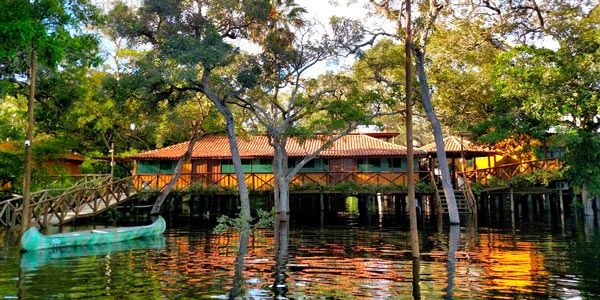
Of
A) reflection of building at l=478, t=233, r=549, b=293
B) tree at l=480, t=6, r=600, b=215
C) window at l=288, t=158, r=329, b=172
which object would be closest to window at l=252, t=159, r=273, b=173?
window at l=288, t=158, r=329, b=172

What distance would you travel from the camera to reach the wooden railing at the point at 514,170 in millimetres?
26561

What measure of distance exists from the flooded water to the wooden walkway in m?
4.92

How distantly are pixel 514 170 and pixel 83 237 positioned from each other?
24.2 metres

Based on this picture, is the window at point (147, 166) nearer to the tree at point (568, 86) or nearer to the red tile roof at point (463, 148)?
the red tile roof at point (463, 148)

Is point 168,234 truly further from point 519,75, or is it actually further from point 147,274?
point 519,75

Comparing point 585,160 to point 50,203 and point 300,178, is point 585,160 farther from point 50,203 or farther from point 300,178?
point 50,203

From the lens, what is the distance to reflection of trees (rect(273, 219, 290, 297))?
8725mm

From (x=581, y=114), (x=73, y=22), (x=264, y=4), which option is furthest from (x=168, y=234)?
(x=581, y=114)

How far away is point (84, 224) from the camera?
25.5 m

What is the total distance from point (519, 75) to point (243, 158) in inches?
680

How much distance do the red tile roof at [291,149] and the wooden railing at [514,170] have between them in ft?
13.9

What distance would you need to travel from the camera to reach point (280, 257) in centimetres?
1305

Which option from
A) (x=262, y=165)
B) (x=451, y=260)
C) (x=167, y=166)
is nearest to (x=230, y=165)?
(x=262, y=165)

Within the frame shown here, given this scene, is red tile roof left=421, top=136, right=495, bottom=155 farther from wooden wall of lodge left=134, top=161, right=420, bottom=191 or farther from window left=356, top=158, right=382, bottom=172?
window left=356, top=158, right=382, bottom=172
